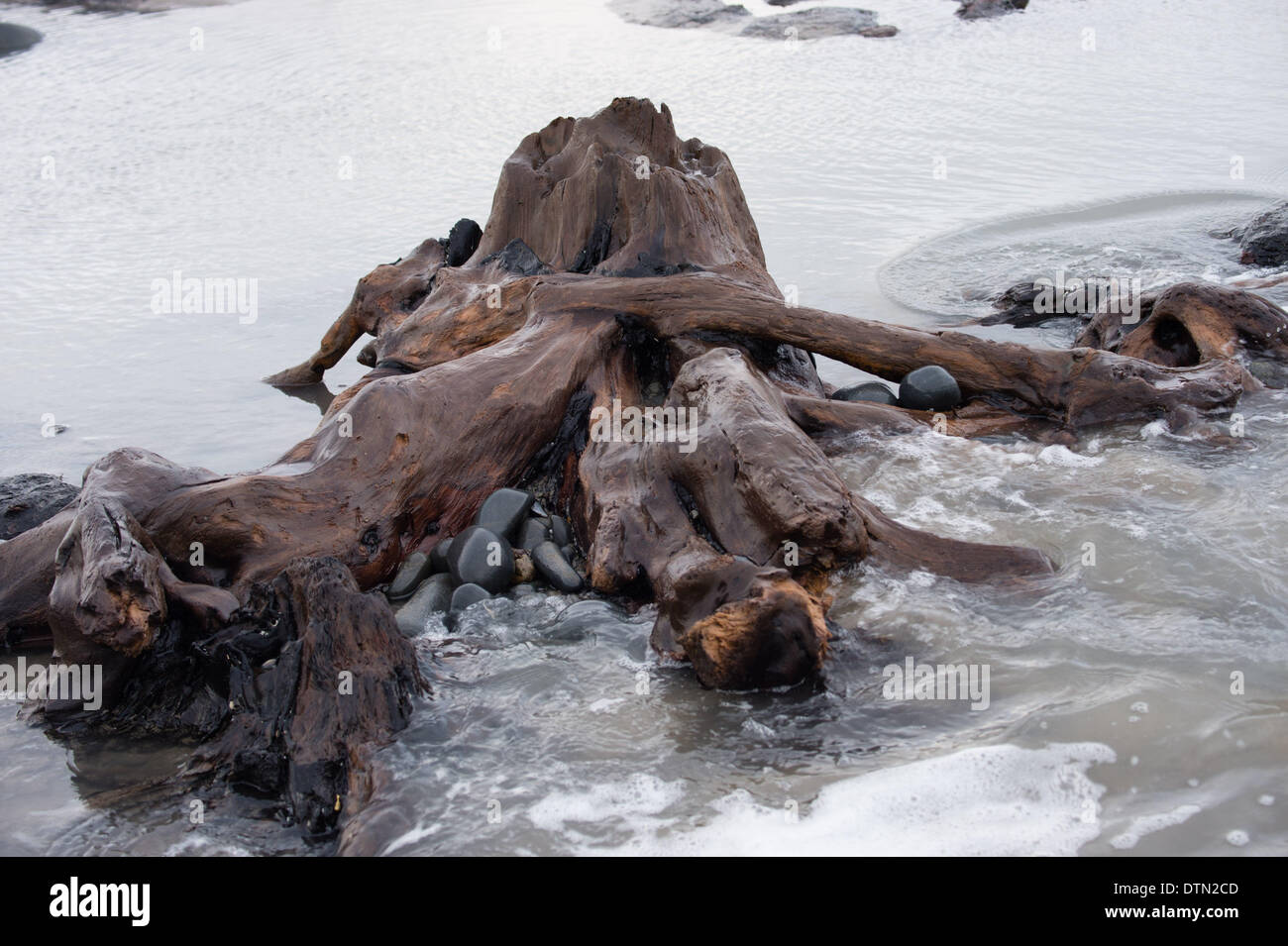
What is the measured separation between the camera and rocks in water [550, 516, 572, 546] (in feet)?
16.4

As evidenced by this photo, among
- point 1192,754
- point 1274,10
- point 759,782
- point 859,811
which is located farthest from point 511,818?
point 1274,10

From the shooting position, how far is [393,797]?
3354mm

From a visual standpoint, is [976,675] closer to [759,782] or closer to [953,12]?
[759,782]

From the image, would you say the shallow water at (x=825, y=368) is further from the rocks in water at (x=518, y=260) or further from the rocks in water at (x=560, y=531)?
the rocks in water at (x=518, y=260)

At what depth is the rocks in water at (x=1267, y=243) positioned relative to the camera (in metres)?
8.53

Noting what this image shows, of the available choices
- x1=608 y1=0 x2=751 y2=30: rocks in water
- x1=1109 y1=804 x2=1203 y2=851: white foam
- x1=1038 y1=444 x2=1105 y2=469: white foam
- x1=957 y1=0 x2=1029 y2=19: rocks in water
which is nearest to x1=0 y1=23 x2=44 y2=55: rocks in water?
x1=608 y1=0 x2=751 y2=30: rocks in water

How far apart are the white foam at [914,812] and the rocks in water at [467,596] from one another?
1.37 m

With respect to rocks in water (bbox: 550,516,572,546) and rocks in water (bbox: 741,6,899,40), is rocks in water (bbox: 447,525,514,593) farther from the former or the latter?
rocks in water (bbox: 741,6,899,40)

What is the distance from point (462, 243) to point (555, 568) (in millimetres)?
3086

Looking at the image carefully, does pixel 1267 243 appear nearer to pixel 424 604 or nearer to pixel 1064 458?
pixel 1064 458

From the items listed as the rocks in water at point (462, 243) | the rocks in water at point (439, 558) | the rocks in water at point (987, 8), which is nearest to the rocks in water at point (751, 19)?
the rocks in water at point (987, 8)

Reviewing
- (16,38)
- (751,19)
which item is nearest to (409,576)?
(751,19)

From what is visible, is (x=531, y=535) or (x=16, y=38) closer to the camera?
(x=531, y=535)

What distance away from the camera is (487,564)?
468 centimetres
